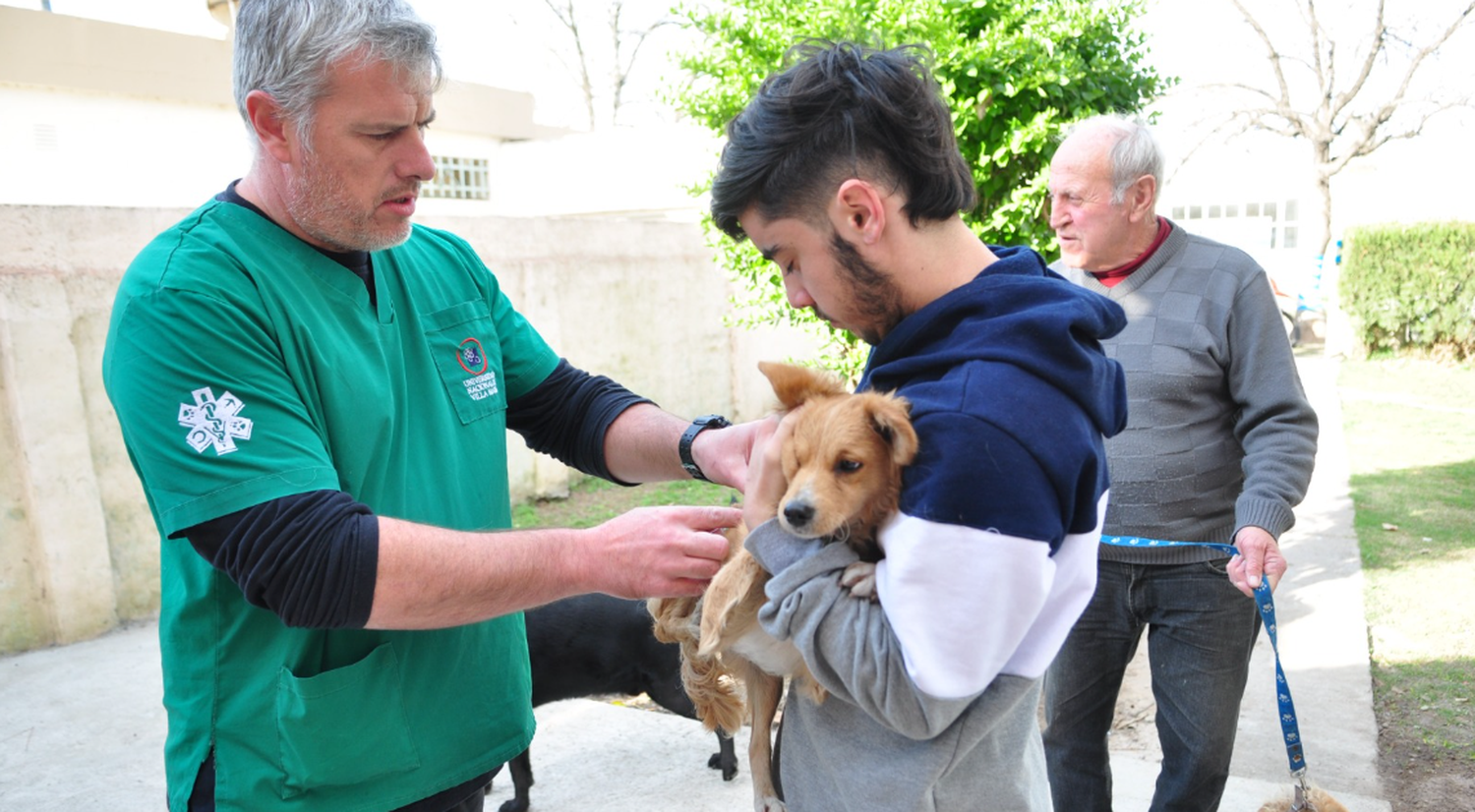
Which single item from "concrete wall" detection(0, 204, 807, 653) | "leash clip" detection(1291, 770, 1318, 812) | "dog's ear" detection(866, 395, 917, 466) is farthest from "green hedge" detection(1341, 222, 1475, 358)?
"dog's ear" detection(866, 395, 917, 466)

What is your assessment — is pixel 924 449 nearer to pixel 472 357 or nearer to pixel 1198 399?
pixel 472 357

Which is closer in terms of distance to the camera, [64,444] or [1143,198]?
[1143,198]

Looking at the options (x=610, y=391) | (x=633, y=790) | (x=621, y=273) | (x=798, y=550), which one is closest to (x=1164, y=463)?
(x=610, y=391)

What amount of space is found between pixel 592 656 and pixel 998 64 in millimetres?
3605

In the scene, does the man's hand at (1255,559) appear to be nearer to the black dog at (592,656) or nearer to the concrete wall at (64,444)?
the black dog at (592,656)

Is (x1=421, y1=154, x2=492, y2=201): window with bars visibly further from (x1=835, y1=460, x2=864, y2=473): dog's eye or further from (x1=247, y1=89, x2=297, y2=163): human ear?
(x1=835, y1=460, x2=864, y2=473): dog's eye

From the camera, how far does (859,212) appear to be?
1.71 meters

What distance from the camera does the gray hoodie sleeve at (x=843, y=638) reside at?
1.49m

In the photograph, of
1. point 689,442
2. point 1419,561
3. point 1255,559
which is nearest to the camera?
point 689,442

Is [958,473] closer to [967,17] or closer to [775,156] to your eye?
[775,156]

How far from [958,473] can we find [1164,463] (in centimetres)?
229

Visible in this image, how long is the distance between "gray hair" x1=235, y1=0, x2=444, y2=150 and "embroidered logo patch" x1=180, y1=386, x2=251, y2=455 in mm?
578

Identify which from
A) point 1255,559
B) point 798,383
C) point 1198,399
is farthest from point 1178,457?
point 798,383

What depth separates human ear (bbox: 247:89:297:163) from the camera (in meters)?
2.04
